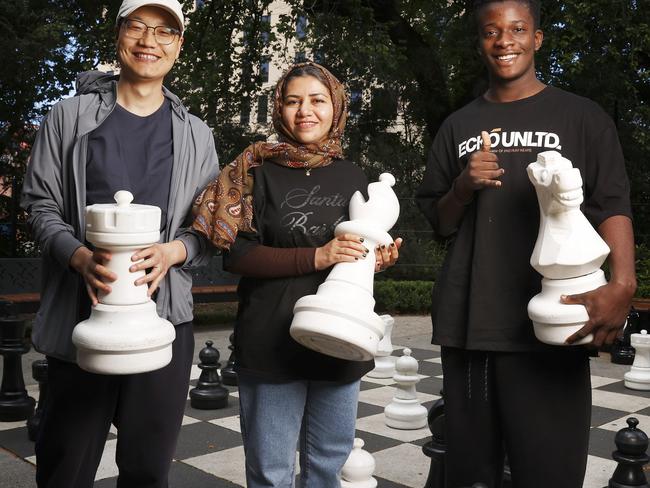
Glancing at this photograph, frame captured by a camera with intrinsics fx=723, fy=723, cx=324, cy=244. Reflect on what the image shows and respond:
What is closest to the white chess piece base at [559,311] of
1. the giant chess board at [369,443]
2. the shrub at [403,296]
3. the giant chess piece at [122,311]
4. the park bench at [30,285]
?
the giant chess piece at [122,311]

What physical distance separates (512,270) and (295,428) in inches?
28.6

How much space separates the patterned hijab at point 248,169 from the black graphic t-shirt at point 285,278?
3 centimetres

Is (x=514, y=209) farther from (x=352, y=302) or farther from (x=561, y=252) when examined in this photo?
(x=352, y=302)

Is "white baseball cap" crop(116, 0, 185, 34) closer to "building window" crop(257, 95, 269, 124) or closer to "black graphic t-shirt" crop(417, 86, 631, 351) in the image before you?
"black graphic t-shirt" crop(417, 86, 631, 351)

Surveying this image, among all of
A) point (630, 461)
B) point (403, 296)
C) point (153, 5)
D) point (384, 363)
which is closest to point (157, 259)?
point (153, 5)

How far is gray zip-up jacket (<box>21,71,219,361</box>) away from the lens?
1.95 m

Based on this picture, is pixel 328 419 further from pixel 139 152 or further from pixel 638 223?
pixel 638 223

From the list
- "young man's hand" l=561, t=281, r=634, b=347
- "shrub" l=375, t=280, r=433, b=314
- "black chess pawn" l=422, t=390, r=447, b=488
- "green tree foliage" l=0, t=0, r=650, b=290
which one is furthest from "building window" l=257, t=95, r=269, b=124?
"young man's hand" l=561, t=281, r=634, b=347

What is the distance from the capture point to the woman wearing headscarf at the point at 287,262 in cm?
195

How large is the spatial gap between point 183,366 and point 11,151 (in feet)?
26.7

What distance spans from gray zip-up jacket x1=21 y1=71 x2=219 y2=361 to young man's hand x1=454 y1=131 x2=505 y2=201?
2.49 ft

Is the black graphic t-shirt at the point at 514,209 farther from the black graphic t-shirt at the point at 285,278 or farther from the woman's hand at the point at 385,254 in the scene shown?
the black graphic t-shirt at the point at 285,278

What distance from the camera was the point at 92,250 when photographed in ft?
6.47

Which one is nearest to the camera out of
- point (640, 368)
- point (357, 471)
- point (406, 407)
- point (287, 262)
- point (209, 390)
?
point (287, 262)
